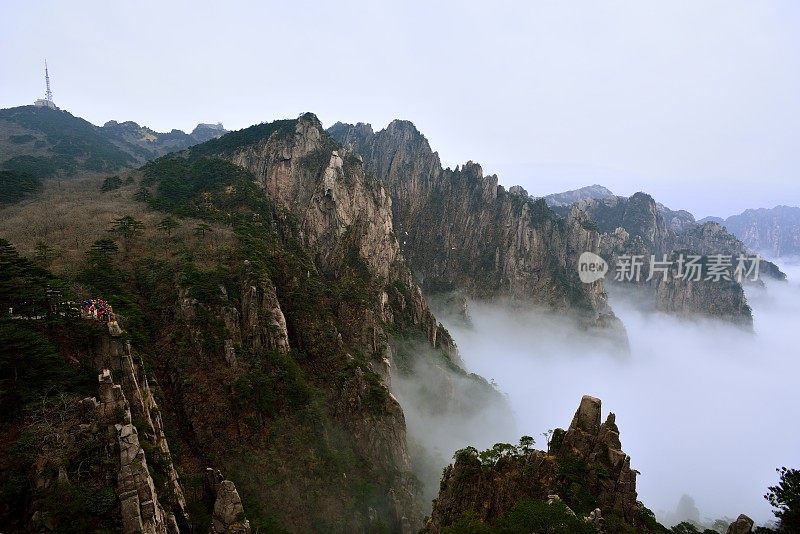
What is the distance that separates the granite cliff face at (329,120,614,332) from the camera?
14075 cm

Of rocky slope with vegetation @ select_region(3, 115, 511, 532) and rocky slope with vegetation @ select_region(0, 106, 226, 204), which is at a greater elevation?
rocky slope with vegetation @ select_region(0, 106, 226, 204)

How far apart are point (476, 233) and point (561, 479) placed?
4991 inches

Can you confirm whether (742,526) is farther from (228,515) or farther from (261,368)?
(261,368)

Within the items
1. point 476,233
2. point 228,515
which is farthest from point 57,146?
point 228,515

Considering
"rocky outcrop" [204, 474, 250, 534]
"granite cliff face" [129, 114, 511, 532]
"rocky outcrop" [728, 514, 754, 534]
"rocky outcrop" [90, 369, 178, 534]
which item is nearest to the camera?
"rocky outcrop" [90, 369, 178, 534]

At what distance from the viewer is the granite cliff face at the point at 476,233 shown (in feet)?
462

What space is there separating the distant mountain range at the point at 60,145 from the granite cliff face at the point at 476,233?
89.9 meters

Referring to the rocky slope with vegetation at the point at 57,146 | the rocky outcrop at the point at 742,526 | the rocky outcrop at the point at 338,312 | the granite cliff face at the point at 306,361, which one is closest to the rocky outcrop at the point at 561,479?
the rocky outcrop at the point at 742,526

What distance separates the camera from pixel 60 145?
430 ft

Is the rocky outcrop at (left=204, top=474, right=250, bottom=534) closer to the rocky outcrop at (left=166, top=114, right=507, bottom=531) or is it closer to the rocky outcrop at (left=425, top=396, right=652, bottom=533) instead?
the rocky outcrop at (left=166, top=114, right=507, bottom=531)

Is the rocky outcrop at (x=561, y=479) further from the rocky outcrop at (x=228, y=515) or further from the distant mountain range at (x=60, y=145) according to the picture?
the distant mountain range at (x=60, y=145)

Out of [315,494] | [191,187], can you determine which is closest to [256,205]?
[191,187]

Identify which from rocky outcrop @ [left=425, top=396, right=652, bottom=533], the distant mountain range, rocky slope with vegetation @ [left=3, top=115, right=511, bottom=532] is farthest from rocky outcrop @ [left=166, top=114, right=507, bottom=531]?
the distant mountain range

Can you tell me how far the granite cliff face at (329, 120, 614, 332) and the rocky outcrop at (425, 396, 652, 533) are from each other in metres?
105
